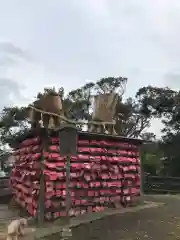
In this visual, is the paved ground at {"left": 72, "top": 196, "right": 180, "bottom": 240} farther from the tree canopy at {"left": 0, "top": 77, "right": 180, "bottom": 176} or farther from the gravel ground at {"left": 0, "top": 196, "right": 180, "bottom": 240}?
the tree canopy at {"left": 0, "top": 77, "right": 180, "bottom": 176}

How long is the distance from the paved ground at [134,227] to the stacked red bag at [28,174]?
186cm

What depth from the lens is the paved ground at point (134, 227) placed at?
8570 mm

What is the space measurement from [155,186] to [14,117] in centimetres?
2865

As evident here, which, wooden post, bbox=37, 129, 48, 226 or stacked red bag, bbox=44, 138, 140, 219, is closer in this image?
wooden post, bbox=37, 129, 48, 226

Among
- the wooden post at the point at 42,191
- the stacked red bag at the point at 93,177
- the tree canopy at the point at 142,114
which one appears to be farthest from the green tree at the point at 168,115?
the wooden post at the point at 42,191

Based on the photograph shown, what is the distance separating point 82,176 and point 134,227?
8.26 feet

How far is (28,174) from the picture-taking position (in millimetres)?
11672

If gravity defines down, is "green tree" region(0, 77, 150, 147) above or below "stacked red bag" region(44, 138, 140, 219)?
above

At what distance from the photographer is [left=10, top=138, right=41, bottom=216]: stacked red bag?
10.9 meters

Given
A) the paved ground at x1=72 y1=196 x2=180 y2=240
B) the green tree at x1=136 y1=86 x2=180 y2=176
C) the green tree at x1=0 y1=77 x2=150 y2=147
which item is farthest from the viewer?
the green tree at x1=0 y1=77 x2=150 y2=147

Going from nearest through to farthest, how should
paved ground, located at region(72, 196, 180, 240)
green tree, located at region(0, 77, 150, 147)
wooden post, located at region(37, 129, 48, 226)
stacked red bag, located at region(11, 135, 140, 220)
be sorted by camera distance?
paved ground, located at region(72, 196, 180, 240), wooden post, located at region(37, 129, 48, 226), stacked red bag, located at region(11, 135, 140, 220), green tree, located at region(0, 77, 150, 147)

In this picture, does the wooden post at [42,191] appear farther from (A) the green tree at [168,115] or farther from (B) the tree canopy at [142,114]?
(A) the green tree at [168,115]

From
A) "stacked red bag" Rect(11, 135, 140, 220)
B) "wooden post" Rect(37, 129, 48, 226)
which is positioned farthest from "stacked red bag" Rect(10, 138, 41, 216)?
"wooden post" Rect(37, 129, 48, 226)

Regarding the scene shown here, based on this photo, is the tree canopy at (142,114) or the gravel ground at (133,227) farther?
the tree canopy at (142,114)
